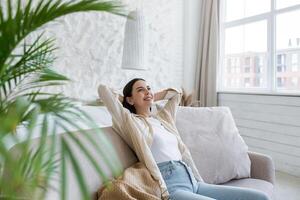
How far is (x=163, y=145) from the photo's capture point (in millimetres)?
1532

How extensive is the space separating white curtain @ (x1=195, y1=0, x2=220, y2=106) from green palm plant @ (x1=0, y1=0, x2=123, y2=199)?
3.32 m

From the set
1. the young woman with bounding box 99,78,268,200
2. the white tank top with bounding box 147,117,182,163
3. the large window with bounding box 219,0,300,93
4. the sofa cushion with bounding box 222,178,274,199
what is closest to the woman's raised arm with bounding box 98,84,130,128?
the young woman with bounding box 99,78,268,200

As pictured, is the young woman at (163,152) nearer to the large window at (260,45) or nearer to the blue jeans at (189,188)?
the blue jeans at (189,188)

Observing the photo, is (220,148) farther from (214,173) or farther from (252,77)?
(252,77)

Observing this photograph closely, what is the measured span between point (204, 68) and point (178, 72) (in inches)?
14.2

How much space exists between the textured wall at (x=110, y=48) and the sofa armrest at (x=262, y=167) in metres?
1.68

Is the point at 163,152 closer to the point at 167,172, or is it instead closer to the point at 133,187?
the point at 167,172

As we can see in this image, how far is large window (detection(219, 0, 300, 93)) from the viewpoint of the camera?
3289 millimetres

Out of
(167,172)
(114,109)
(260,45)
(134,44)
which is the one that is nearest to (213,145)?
(167,172)

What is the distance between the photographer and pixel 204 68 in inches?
154

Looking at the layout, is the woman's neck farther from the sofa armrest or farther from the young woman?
the sofa armrest

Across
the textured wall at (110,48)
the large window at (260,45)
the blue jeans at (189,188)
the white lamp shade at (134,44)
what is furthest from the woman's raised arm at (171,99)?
the large window at (260,45)

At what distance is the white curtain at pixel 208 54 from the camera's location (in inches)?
151

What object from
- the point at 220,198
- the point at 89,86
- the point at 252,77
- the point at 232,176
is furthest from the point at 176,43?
the point at 220,198
